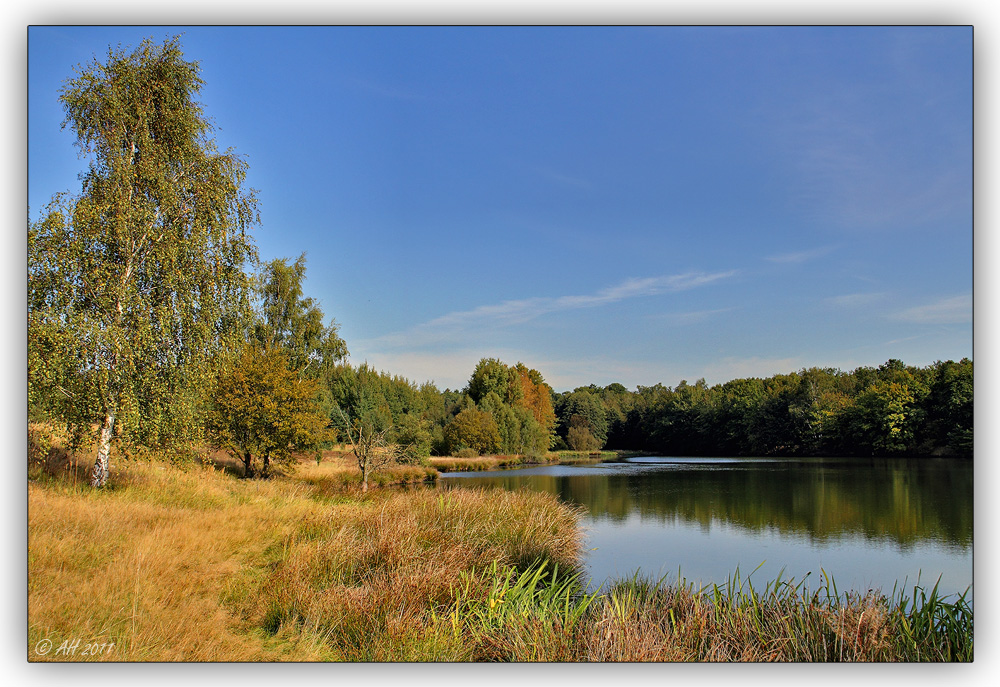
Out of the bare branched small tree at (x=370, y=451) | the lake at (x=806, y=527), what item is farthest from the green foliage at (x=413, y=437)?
the lake at (x=806, y=527)

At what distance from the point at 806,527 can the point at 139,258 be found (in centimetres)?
1149

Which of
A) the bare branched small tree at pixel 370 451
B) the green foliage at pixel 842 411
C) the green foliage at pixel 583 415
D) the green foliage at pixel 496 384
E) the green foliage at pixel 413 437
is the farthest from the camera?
the green foliage at pixel 583 415

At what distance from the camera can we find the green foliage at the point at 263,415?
16625 mm

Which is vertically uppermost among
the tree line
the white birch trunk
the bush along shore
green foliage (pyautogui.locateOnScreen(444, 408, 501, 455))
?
the tree line

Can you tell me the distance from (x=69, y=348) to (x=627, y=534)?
349 inches

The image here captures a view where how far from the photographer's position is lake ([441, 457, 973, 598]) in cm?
687

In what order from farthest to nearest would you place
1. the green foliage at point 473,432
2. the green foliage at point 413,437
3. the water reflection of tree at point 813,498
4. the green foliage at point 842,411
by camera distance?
1. the green foliage at point 473,432
2. the green foliage at point 413,437
3. the water reflection of tree at point 813,498
4. the green foliage at point 842,411

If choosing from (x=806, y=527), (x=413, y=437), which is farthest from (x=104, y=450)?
(x=413, y=437)

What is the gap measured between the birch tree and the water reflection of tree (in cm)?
847

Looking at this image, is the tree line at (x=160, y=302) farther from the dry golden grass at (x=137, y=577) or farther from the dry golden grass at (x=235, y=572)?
the dry golden grass at (x=137, y=577)

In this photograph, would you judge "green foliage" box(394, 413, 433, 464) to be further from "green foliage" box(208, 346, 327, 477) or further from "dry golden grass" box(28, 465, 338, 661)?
"dry golden grass" box(28, 465, 338, 661)

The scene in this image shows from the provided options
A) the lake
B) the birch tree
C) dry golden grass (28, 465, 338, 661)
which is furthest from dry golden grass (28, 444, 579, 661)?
the lake

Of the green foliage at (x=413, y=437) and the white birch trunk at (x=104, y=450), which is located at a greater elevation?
the white birch trunk at (x=104, y=450)

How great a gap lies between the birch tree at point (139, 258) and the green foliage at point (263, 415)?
23.9 ft
